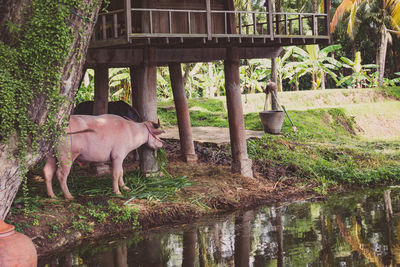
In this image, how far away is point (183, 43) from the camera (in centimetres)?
1039

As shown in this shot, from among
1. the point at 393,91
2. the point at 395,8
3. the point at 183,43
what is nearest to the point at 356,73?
the point at 393,91

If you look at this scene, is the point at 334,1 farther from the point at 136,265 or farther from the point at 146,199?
the point at 136,265

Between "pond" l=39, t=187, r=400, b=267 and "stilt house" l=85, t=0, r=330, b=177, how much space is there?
2.49m

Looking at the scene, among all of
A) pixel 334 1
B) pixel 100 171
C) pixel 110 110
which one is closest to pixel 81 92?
pixel 110 110

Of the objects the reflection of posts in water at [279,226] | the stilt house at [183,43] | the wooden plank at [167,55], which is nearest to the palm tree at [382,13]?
the wooden plank at [167,55]

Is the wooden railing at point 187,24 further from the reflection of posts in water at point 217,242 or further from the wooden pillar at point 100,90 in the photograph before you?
the reflection of posts in water at point 217,242

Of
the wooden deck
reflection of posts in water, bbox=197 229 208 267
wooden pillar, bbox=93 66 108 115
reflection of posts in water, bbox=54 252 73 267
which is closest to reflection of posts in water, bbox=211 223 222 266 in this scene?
reflection of posts in water, bbox=197 229 208 267

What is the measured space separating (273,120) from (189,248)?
9577 mm

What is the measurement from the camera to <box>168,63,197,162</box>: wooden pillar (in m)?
12.5

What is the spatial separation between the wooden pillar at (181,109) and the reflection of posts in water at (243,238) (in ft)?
11.2

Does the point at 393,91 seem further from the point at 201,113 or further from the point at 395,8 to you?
the point at 201,113

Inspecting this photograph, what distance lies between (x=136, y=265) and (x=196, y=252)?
2.82 ft

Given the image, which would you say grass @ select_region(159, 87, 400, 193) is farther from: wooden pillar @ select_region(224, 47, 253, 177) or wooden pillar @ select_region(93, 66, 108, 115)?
wooden pillar @ select_region(93, 66, 108, 115)

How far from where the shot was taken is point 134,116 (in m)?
12.7
